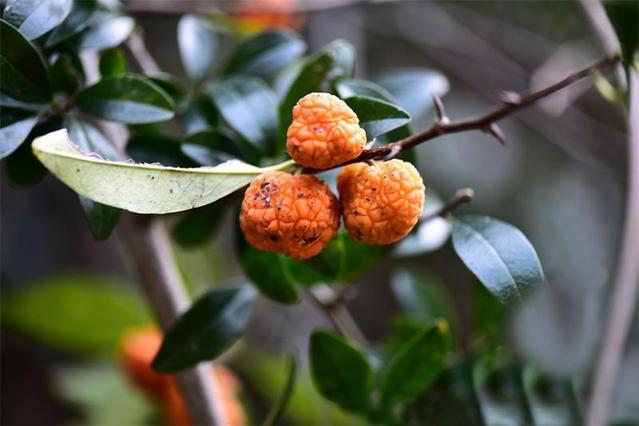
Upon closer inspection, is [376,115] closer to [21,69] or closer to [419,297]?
[21,69]

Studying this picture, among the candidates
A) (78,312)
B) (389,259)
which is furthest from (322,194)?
(78,312)

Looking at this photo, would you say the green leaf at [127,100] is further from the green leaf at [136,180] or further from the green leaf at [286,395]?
the green leaf at [286,395]

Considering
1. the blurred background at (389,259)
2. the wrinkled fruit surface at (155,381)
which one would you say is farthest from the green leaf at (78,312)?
the wrinkled fruit surface at (155,381)

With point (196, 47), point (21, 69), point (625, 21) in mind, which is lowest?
point (196, 47)

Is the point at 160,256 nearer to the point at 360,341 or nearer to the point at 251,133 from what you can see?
the point at 251,133

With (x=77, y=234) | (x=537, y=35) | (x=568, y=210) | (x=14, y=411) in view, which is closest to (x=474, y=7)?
(x=537, y=35)
